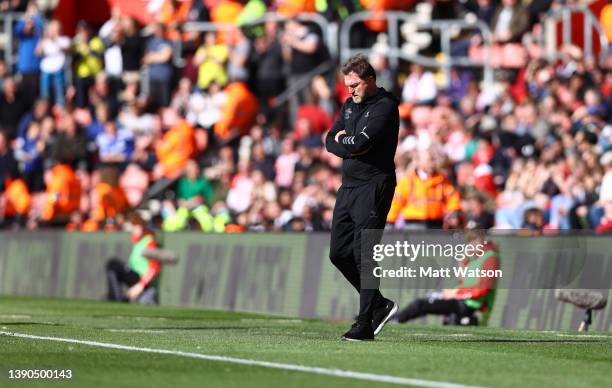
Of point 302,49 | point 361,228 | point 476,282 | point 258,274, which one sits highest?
point 302,49

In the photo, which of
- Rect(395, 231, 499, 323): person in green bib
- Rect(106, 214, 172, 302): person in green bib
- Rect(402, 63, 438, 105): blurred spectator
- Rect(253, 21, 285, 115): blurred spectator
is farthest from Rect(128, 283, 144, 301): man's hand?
Rect(395, 231, 499, 323): person in green bib

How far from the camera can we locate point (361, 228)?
11469mm

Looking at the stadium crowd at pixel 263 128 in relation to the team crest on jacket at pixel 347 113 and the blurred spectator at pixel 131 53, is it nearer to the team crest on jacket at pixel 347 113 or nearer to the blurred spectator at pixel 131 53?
the blurred spectator at pixel 131 53

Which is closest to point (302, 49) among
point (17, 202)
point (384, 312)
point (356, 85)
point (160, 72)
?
point (160, 72)

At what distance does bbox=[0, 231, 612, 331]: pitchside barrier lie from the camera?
51.5 feet

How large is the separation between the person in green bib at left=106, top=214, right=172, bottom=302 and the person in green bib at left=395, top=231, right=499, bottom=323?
230 inches

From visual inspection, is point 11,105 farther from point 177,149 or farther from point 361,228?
point 361,228

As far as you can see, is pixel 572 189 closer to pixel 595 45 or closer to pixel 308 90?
pixel 595 45

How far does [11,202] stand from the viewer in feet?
86.8

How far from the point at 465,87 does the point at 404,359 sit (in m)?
13.5

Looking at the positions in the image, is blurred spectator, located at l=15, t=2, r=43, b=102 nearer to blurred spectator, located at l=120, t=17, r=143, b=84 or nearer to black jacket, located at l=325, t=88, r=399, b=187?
blurred spectator, located at l=120, t=17, r=143, b=84

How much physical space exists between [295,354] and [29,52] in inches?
773

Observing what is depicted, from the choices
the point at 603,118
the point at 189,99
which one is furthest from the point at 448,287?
the point at 189,99

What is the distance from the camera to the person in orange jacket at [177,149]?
81.5ft
